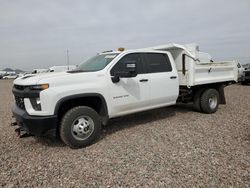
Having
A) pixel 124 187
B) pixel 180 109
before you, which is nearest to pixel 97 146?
pixel 124 187

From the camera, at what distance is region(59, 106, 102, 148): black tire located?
13.4 feet

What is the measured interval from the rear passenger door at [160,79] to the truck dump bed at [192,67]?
54 centimetres

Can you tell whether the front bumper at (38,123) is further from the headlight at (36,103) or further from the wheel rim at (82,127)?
the wheel rim at (82,127)

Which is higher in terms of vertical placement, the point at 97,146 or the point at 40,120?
the point at 40,120

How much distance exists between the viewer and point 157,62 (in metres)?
5.72

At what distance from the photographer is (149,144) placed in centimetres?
441

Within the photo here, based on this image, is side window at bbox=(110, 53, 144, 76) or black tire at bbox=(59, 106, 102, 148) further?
side window at bbox=(110, 53, 144, 76)

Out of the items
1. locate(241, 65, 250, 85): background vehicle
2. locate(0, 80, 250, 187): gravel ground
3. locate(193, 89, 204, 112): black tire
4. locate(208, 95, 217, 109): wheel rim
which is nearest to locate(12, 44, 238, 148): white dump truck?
locate(193, 89, 204, 112): black tire

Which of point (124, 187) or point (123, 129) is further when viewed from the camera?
point (123, 129)

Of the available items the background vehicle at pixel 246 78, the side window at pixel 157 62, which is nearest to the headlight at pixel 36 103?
the side window at pixel 157 62

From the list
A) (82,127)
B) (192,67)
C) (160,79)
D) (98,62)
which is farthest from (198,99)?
(82,127)

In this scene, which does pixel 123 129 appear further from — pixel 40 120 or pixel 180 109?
pixel 180 109

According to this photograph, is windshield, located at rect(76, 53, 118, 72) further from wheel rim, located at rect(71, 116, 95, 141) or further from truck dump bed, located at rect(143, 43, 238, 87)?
truck dump bed, located at rect(143, 43, 238, 87)

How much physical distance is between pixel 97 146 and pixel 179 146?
1.62 meters
